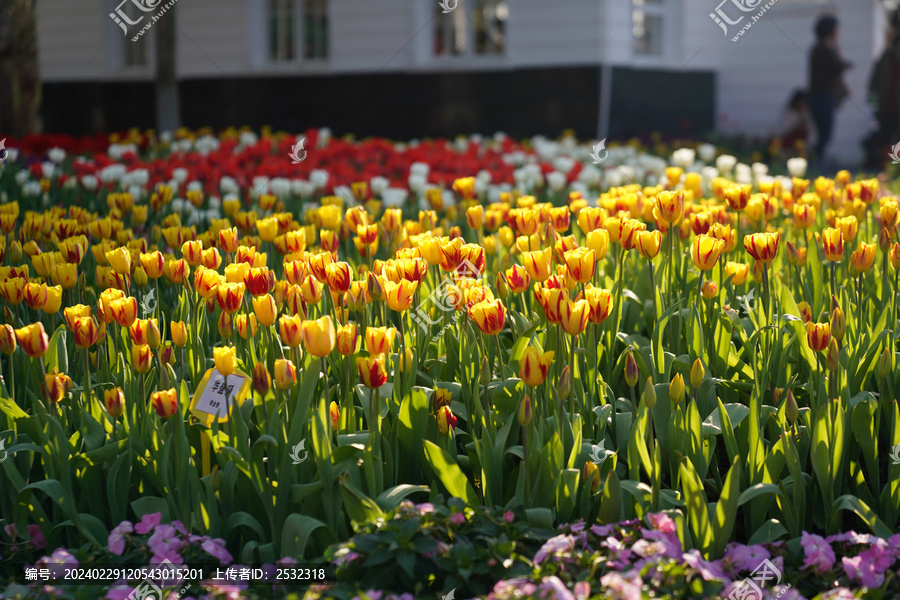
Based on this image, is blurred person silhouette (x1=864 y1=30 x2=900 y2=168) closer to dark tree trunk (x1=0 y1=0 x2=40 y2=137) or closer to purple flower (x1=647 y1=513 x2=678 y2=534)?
dark tree trunk (x1=0 y1=0 x2=40 y2=137)

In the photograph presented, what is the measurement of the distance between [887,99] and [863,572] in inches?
450

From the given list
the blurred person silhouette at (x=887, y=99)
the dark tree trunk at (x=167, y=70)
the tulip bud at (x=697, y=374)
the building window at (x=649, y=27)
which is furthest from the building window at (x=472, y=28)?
the tulip bud at (x=697, y=374)

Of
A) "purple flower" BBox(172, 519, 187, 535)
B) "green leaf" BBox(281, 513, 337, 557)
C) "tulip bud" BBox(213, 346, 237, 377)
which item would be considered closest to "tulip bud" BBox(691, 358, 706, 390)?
"green leaf" BBox(281, 513, 337, 557)

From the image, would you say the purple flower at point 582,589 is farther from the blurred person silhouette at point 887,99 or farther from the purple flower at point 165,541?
the blurred person silhouette at point 887,99

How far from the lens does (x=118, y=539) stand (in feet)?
6.20

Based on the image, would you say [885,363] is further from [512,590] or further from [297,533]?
[297,533]

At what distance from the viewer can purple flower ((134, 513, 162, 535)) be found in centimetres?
194

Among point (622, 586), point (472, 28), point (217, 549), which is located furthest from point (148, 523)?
point (472, 28)

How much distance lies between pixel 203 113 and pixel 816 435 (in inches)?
531

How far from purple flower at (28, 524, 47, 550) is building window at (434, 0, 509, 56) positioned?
10.9 metres

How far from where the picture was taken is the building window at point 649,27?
12.4 m

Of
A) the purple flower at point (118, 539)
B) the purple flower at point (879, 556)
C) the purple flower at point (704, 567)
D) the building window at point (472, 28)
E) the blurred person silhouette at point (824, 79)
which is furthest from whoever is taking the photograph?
the building window at point (472, 28)

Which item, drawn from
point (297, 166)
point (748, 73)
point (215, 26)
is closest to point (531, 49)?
point (748, 73)

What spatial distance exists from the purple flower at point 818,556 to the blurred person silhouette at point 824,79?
36.6 ft
